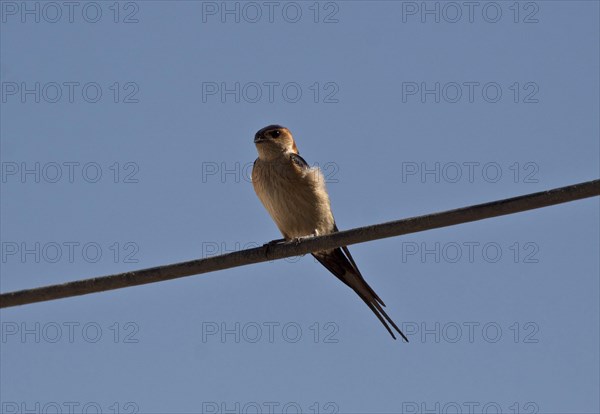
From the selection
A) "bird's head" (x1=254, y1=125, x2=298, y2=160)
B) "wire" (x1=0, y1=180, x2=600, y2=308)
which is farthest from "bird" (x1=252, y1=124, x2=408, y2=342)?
"wire" (x1=0, y1=180, x2=600, y2=308)

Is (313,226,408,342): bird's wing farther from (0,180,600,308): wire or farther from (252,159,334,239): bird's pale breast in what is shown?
(0,180,600,308): wire

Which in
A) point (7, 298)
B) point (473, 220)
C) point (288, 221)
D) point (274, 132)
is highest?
point (274, 132)

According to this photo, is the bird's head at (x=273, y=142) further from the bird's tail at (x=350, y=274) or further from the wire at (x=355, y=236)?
the wire at (x=355, y=236)

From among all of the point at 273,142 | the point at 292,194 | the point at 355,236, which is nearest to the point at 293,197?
the point at 292,194

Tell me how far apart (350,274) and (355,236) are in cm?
282

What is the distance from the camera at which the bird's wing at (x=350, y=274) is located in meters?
7.55

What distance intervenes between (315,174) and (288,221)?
0.49 metres

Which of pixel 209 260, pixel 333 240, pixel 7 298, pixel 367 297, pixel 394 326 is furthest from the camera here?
pixel 367 297

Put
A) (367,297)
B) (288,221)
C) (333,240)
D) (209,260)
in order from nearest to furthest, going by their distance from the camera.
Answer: (209,260), (333,240), (367,297), (288,221)

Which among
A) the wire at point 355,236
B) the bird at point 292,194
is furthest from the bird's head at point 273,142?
the wire at point 355,236

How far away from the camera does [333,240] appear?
18.1 ft

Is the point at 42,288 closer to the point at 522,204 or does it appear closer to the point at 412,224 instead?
the point at 412,224

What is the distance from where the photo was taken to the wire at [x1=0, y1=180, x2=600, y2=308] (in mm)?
4652

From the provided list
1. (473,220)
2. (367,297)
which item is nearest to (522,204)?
(473,220)
